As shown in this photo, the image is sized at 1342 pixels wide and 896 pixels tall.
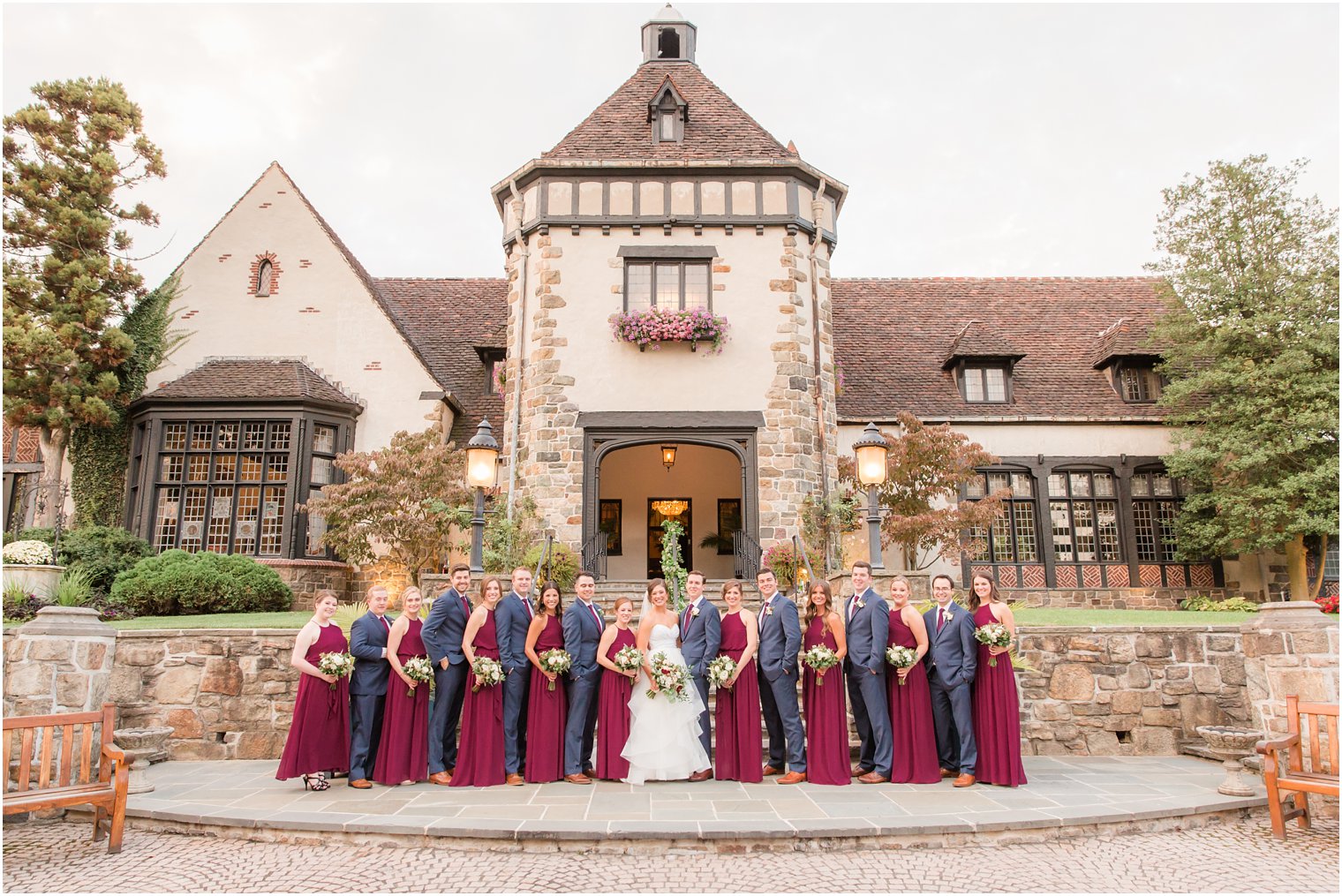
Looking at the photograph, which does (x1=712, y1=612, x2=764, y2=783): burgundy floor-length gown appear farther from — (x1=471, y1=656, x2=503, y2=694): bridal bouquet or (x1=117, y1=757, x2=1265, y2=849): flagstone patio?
(x1=471, y1=656, x2=503, y2=694): bridal bouquet

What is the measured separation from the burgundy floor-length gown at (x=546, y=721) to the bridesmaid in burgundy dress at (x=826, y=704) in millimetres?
2110

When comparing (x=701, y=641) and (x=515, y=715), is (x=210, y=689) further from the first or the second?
(x=701, y=641)

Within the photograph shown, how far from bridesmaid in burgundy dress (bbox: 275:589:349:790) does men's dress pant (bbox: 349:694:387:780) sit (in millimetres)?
93

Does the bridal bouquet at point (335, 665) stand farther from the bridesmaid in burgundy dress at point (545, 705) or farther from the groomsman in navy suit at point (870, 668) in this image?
the groomsman in navy suit at point (870, 668)

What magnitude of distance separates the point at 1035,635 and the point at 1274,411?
10.1 m

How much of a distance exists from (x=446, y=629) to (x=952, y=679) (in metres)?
4.29

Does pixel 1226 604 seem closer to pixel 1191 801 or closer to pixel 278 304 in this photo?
pixel 1191 801

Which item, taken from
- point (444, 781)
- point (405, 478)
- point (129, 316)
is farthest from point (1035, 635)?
point (129, 316)

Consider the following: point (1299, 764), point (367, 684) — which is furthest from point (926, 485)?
point (367, 684)

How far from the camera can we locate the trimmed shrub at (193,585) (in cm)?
→ 1228

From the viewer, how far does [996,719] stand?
704 centimetres

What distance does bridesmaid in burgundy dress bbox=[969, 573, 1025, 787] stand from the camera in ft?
22.8

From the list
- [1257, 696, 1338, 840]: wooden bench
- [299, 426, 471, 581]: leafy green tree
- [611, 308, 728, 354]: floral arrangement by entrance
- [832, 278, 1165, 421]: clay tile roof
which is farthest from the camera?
[832, 278, 1165, 421]: clay tile roof

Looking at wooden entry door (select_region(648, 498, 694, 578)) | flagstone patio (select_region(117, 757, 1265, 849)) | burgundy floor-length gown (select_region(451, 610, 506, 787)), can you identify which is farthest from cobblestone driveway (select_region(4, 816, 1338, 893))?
wooden entry door (select_region(648, 498, 694, 578))
